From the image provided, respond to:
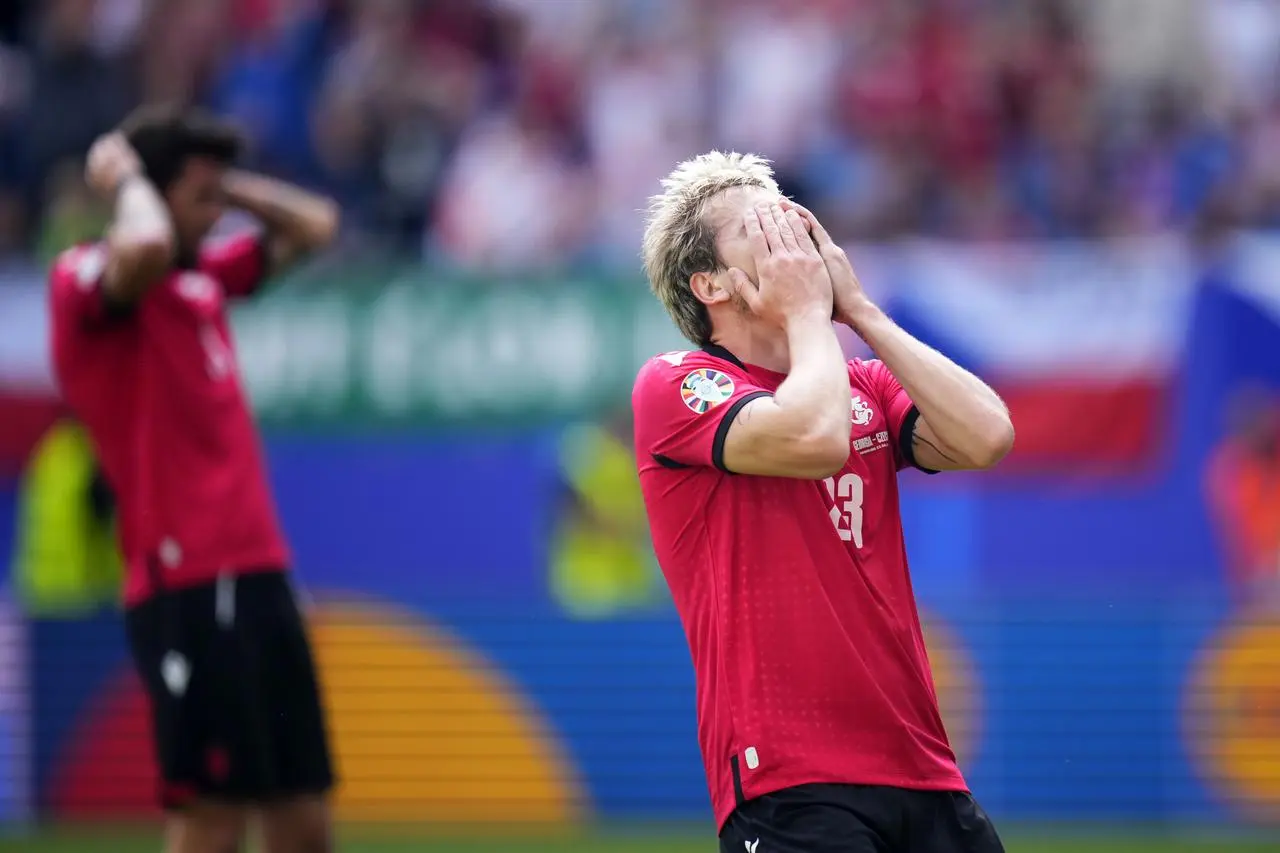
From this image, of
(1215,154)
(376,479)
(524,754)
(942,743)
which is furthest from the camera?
(1215,154)

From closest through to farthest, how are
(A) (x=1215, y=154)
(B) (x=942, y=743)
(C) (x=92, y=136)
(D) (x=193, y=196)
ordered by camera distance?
1. (B) (x=942, y=743)
2. (D) (x=193, y=196)
3. (A) (x=1215, y=154)
4. (C) (x=92, y=136)

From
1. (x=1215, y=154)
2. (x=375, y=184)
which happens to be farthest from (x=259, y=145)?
(x=1215, y=154)

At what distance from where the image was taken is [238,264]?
6.32m

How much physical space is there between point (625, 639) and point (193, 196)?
4.63m

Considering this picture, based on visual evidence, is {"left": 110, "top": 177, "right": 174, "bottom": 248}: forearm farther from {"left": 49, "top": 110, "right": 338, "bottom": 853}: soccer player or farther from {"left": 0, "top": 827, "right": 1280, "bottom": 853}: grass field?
{"left": 0, "top": 827, "right": 1280, "bottom": 853}: grass field

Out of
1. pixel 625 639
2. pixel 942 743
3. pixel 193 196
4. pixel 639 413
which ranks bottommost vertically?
pixel 625 639

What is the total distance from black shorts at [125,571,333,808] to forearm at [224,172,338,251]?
54.8 inches

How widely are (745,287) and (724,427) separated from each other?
334mm

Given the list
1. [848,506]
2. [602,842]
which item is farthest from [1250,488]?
[848,506]

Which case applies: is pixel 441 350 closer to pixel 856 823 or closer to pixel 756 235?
pixel 756 235

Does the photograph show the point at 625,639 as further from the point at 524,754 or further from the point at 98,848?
the point at 98,848

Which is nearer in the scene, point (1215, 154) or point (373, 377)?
point (373, 377)

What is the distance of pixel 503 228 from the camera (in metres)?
12.4

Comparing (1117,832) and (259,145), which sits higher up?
(259,145)
